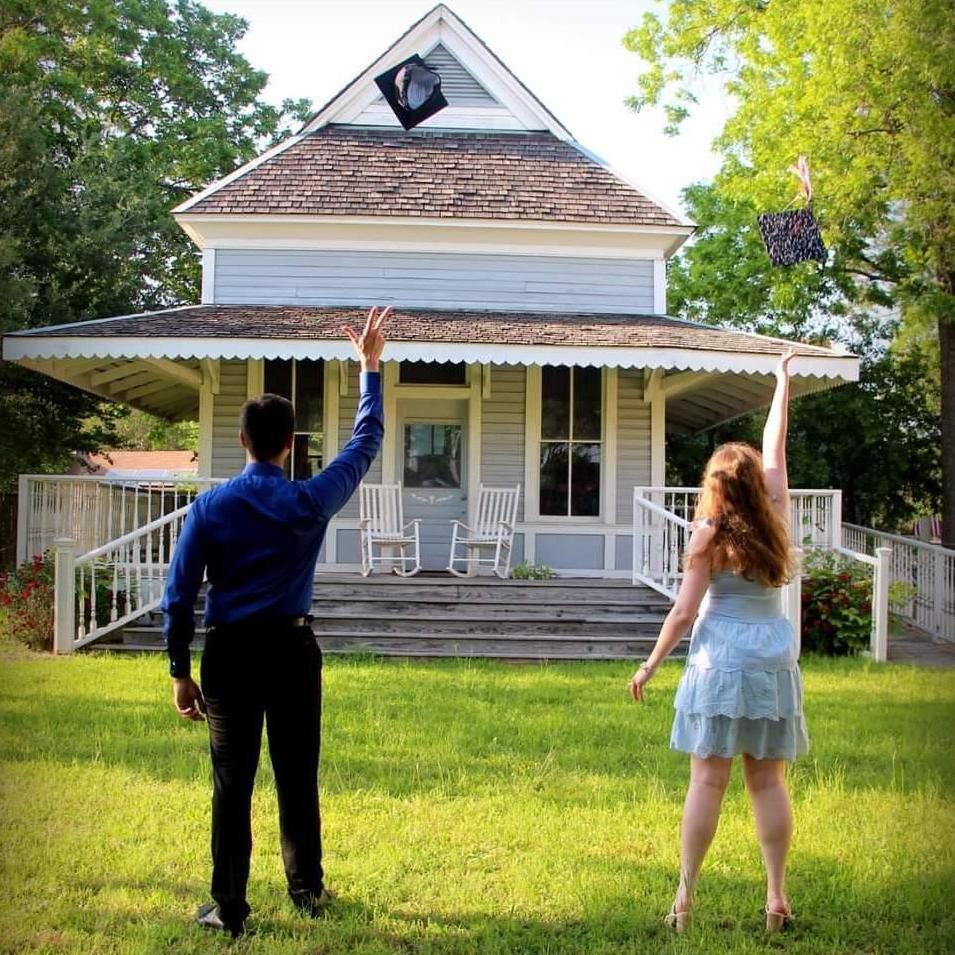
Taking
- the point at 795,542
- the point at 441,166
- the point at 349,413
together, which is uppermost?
the point at 441,166

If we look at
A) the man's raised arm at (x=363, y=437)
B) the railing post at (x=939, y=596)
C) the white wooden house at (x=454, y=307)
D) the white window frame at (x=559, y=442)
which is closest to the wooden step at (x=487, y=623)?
the white wooden house at (x=454, y=307)

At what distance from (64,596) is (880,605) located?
6.88 meters

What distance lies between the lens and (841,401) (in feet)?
58.4

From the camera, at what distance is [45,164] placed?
8617 mm

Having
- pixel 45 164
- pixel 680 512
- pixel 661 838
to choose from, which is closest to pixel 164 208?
pixel 45 164

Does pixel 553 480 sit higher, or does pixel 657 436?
pixel 657 436

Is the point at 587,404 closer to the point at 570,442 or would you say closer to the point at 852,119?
the point at 570,442

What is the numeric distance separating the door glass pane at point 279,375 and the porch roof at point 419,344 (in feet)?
1.85

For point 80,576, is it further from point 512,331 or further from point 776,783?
point 776,783

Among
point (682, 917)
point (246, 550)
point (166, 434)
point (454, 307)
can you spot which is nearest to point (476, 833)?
point (682, 917)

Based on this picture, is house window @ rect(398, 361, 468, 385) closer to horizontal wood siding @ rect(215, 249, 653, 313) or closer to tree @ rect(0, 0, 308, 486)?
horizontal wood siding @ rect(215, 249, 653, 313)

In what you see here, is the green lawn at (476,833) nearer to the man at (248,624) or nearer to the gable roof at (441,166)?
the man at (248,624)

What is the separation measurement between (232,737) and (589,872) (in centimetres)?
149

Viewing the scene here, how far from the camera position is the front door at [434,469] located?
39.0 ft
